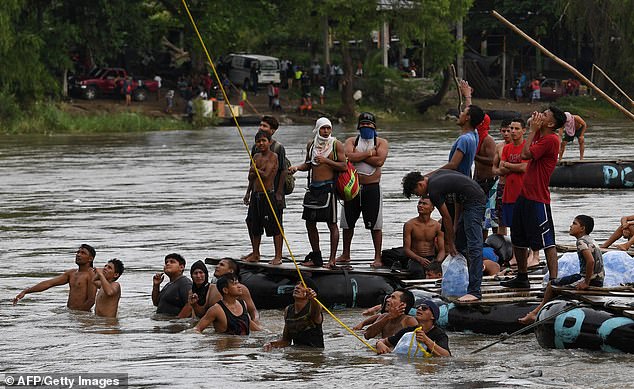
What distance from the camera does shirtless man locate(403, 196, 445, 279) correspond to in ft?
49.6

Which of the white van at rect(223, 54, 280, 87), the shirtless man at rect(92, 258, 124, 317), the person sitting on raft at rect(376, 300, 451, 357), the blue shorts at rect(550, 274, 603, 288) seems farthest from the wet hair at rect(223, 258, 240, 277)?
the white van at rect(223, 54, 280, 87)

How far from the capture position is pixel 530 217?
43.3ft

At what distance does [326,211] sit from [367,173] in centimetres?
60

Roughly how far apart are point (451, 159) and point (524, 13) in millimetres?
52304

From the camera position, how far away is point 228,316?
549 inches

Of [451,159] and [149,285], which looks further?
[149,285]

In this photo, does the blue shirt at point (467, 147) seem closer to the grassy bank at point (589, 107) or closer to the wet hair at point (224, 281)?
the wet hair at point (224, 281)

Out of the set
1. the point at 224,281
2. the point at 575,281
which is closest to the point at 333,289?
the point at 224,281

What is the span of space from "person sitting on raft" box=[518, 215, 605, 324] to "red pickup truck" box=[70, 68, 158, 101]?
4664 cm

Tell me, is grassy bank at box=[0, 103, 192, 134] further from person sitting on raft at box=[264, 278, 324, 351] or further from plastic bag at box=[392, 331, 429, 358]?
plastic bag at box=[392, 331, 429, 358]

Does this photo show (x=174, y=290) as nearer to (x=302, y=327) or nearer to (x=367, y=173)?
(x=367, y=173)

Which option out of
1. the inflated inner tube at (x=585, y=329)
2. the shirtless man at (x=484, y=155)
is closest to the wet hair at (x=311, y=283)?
the shirtless man at (x=484, y=155)

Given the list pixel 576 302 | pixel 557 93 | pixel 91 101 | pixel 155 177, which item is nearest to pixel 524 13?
pixel 557 93

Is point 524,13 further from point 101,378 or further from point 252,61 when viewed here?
point 101,378
